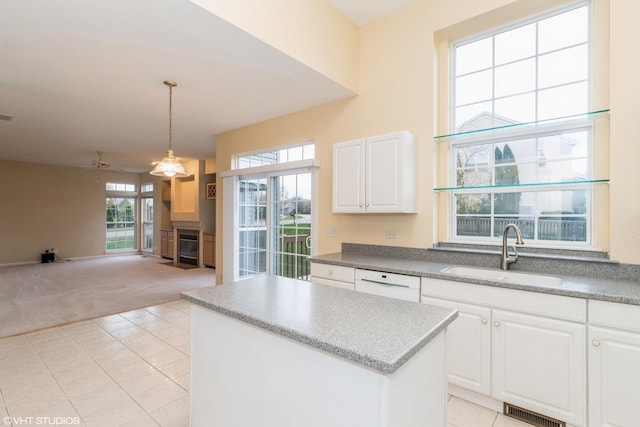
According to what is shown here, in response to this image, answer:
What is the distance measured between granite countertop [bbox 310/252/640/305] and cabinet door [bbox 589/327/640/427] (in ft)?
0.63

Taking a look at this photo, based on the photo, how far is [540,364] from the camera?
1.84 meters

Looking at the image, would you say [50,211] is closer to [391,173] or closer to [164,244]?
[164,244]

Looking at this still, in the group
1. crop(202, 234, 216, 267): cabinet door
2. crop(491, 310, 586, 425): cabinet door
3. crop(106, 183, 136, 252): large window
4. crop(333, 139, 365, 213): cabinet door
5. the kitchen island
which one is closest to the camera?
the kitchen island

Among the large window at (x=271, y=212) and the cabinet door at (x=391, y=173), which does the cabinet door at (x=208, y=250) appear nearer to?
the large window at (x=271, y=212)

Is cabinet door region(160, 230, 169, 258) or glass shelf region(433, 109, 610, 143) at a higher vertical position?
glass shelf region(433, 109, 610, 143)

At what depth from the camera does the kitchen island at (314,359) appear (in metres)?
0.99

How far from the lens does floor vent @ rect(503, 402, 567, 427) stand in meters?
1.84

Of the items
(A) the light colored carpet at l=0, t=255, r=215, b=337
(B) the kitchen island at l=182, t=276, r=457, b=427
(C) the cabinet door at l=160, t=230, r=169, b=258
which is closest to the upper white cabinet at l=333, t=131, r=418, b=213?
(B) the kitchen island at l=182, t=276, r=457, b=427

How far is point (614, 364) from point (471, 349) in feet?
2.37

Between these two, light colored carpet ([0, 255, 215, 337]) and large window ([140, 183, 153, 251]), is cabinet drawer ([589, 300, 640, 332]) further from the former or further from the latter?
large window ([140, 183, 153, 251])

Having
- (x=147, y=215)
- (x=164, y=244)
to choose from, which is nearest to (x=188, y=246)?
(x=164, y=244)

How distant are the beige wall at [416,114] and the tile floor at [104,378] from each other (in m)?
1.55

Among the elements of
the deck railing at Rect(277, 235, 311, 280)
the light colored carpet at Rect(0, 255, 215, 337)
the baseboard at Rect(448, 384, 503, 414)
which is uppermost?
the deck railing at Rect(277, 235, 311, 280)

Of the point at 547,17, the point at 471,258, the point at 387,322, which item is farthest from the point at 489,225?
the point at 387,322
